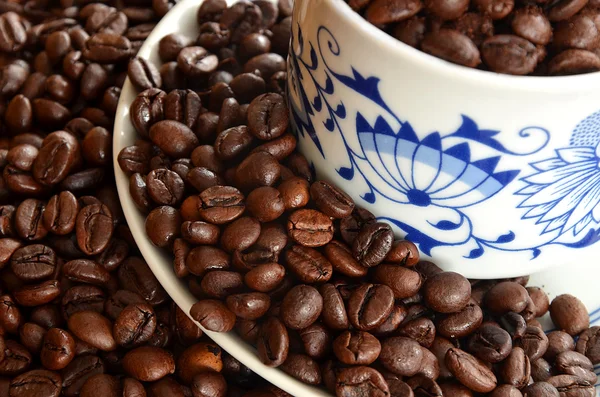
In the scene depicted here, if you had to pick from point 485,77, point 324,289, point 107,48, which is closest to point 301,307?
point 324,289

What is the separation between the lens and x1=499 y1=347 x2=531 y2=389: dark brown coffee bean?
916 mm

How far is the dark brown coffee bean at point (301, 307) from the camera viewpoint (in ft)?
2.95

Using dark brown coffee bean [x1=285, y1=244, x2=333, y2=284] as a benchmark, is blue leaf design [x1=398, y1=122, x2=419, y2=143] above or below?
above

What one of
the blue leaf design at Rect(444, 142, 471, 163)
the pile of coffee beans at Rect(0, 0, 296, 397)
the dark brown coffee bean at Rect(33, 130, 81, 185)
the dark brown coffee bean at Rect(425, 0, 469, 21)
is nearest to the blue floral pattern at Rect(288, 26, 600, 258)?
the blue leaf design at Rect(444, 142, 471, 163)

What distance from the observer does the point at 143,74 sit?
124 centimetres

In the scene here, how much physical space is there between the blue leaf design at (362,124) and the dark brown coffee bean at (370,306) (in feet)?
0.78

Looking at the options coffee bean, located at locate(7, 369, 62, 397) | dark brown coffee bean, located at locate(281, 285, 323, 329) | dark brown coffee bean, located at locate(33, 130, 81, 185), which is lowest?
coffee bean, located at locate(7, 369, 62, 397)

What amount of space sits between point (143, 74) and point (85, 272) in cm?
41

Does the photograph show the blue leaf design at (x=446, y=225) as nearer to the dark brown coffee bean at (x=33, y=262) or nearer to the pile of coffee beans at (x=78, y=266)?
the pile of coffee beans at (x=78, y=266)

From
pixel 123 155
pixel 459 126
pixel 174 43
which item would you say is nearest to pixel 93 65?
pixel 174 43

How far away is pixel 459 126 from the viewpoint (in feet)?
2.54

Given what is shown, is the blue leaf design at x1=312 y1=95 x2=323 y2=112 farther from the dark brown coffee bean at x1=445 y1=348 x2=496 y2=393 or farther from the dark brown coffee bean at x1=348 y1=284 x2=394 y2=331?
the dark brown coffee bean at x1=445 y1=348 x2=496 y2=393

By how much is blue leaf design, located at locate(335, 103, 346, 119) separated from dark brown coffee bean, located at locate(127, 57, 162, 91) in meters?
0.51

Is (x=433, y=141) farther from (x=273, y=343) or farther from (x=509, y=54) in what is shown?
(x=273, y=343)
